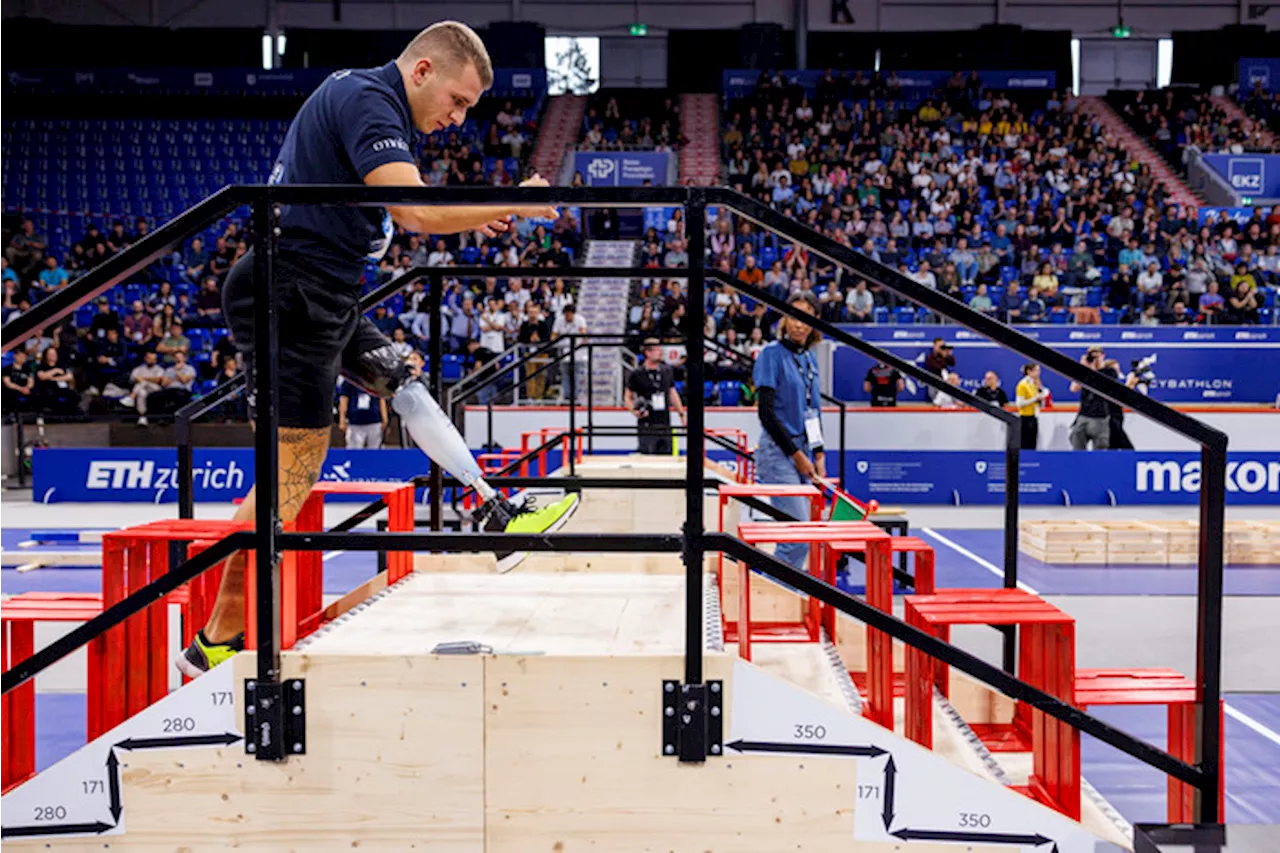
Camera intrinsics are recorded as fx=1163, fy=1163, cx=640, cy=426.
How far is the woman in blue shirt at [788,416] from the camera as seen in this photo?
6.38 m

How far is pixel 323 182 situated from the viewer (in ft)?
9.67

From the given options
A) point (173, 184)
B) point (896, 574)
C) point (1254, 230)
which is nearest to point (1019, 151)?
point (1254, 230)

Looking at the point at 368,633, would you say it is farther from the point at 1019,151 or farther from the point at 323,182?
the point at 1019,151

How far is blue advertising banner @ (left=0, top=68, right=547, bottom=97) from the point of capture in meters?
28.5

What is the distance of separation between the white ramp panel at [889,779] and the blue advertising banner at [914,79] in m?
27.4

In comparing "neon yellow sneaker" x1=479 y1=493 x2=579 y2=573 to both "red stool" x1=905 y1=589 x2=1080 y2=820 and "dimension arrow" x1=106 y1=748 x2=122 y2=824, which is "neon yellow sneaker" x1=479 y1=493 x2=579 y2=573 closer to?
"dimension arrow" x1=106 y1=748 x2=122 y2=824

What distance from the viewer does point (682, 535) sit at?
102 inches

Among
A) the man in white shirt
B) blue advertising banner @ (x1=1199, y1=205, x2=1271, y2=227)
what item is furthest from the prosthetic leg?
blue advertising banner @ (x1=1199, y1=205, x2=1271, y2=227)

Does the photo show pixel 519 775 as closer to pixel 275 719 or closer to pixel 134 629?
pixel 275 719

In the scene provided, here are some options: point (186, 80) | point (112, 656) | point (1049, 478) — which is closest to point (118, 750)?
point (112, 656)

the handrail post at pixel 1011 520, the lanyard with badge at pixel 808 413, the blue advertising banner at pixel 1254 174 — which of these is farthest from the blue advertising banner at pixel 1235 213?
the handrail post at pixel 1011 520

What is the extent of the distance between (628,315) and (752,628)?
13.7m

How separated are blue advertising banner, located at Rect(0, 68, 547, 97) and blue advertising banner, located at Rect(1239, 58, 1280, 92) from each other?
57.4ft

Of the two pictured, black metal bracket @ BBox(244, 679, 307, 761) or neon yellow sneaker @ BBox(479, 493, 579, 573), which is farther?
neon yellow sneaker @ BBox(479, 493, 579, 573)
